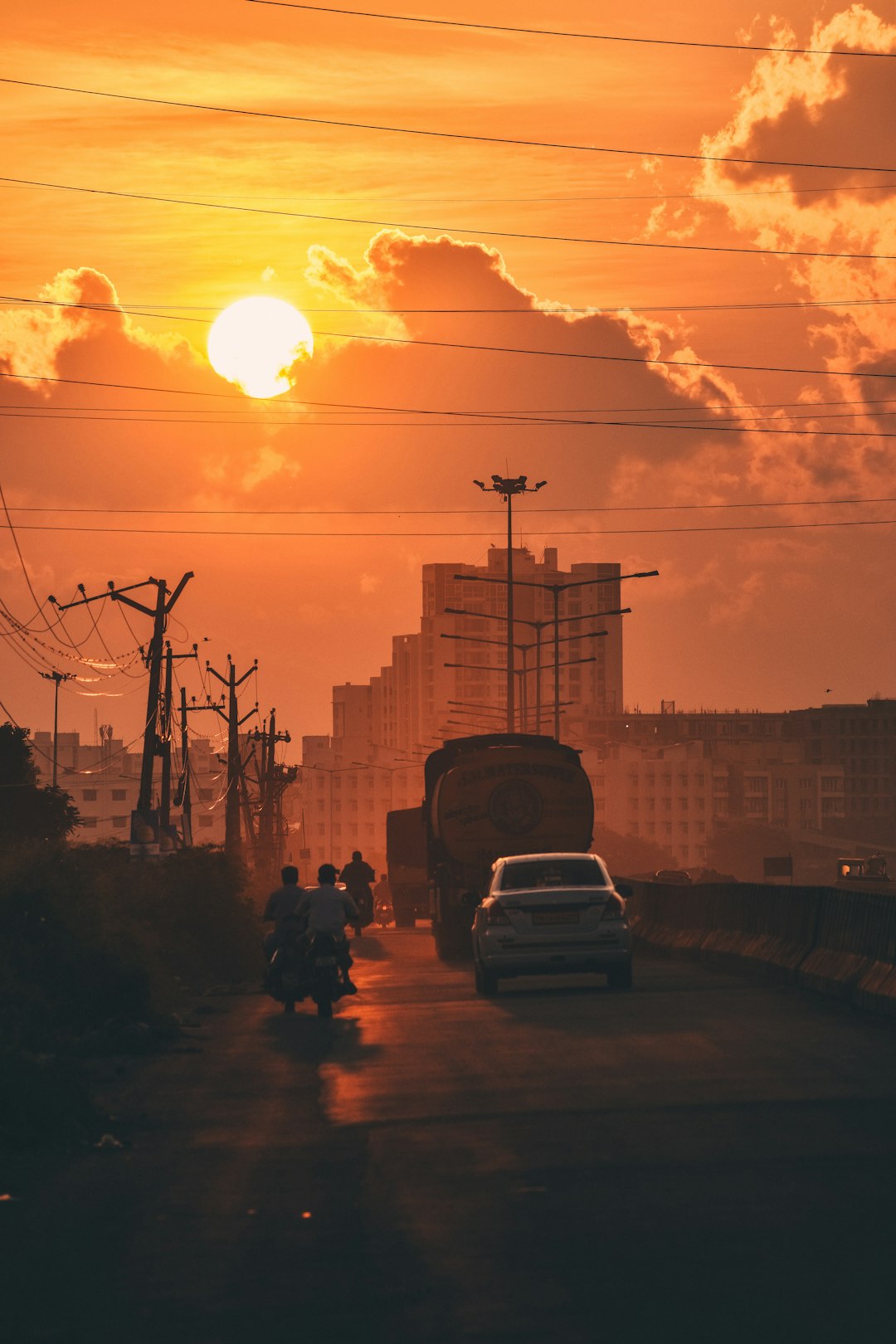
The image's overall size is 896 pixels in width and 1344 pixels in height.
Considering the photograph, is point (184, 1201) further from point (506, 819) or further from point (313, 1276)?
point (506, 819)

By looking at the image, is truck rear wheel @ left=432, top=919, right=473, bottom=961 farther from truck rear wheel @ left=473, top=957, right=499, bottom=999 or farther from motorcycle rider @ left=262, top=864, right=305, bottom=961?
motorcycle rider @ left=262, top=864, right=305, bottom=961

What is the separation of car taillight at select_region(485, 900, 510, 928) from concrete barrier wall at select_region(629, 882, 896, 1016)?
10.4ft

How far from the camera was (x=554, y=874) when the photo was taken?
24172 mm

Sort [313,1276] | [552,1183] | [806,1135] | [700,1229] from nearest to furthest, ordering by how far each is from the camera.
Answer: [313,1276] → [700,1229] → [552,1183] → [806,1135]

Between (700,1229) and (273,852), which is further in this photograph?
(273,852)

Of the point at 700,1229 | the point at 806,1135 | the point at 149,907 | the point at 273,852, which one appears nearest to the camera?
the point at 700,1229

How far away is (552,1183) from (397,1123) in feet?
8.82

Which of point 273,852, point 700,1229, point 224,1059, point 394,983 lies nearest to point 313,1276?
point 700,1229

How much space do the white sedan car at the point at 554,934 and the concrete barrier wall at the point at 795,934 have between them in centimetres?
189

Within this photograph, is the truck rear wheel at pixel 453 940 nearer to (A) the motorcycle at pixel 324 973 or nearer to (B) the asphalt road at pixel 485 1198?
(A) the motorcycle at pixel 324 973

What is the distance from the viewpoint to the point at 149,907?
3159 cm

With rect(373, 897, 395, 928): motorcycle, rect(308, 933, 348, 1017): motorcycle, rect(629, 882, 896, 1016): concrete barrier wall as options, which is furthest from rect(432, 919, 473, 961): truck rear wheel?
rect(373, 897, 395, 928): motorcycle

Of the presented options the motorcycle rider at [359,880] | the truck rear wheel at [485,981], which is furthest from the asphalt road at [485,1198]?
the motorcycle rider at [359,880]

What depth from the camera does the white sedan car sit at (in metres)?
23.0
